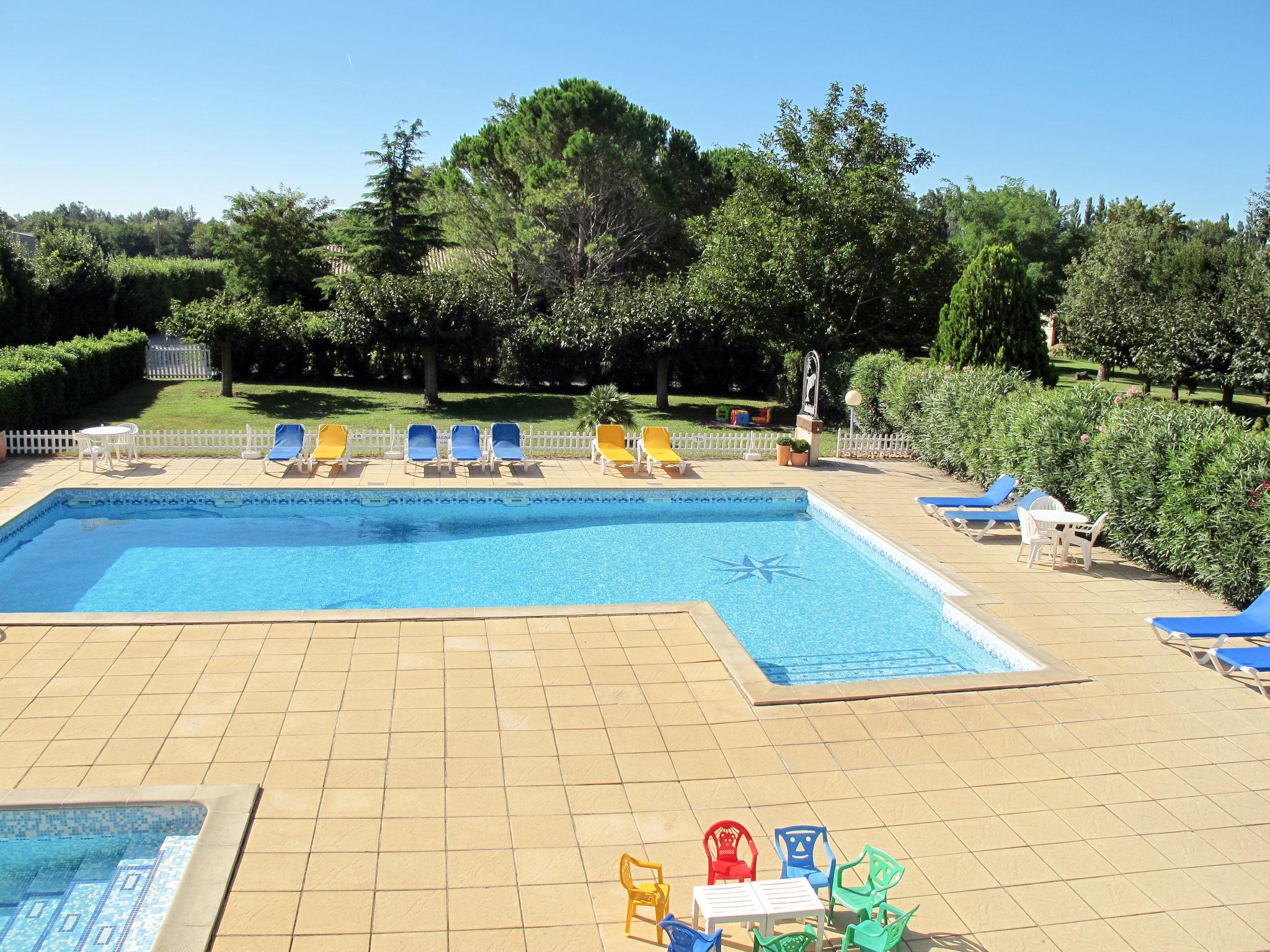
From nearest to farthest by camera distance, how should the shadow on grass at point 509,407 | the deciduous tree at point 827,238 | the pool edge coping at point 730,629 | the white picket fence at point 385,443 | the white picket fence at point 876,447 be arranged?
the pool edge coping at point 730,629 → the white picket fence at point 385,443 → the white picket fence at point 876,447 → the deciduous tree at point 827,238 → the shadow on grass at point 509,407

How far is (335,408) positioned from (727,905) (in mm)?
19815

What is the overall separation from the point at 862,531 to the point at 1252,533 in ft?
16.2

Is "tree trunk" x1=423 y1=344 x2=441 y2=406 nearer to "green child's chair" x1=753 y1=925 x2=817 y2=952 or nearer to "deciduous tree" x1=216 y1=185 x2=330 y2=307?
"deciduous tree" x1=216 y1=185 x2=330 y2=307

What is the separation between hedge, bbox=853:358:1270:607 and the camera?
395 inches

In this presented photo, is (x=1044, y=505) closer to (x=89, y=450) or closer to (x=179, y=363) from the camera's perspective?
(x=89, y=450)

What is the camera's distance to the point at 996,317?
66.0ft

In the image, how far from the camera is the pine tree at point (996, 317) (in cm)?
2006

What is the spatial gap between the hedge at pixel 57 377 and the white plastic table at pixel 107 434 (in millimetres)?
1897

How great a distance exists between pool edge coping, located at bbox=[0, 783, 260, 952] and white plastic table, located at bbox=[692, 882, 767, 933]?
259 centimetres

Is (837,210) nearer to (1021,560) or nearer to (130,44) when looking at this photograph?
(1021,560)

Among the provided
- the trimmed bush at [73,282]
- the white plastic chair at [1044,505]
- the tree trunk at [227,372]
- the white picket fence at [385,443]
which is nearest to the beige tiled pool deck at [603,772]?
the white plastic chair at [1044,505]

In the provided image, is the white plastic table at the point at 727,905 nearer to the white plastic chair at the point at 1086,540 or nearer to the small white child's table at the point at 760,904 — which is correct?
the small white child's table at the point at 760,904

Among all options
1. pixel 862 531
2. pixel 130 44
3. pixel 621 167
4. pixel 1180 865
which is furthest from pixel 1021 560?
pixel 621 167

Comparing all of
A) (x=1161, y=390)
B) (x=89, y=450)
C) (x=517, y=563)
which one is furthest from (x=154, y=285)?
(x=1161, y=390)
